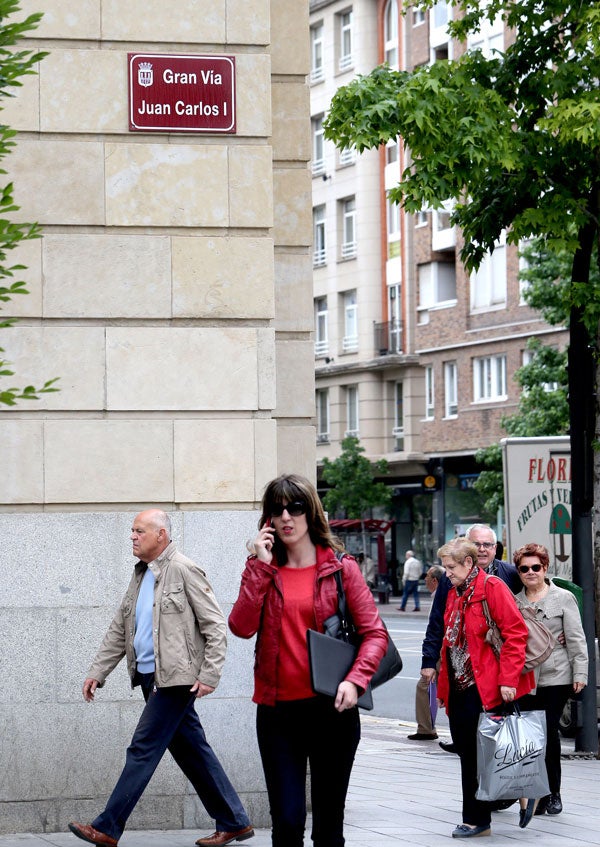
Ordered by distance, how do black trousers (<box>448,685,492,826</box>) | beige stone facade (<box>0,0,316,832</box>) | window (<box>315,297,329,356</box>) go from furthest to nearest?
window (<box>315,297,329,356</box>) → black trousers (<box>448,685,492,826</box>) → beige stone facade (<box>0,0,316,832</box>)

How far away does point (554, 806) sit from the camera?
988cm

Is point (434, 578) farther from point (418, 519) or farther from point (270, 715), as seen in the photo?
point (418, 519)

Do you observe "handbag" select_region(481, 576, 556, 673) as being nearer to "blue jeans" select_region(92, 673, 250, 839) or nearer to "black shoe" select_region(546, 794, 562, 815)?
"black shoe" select_region(546, 794, 562, 815)

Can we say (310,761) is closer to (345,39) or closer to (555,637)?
(555,637)

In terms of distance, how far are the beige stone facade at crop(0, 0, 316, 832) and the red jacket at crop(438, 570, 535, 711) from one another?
1.30 metres

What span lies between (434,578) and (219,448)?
22.1 ft

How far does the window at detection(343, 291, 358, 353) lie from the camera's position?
56.7 meters

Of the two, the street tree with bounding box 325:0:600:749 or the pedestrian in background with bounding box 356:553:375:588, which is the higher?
the street tree with bounding box 325:0:600:749

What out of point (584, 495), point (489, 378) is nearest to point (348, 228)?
point (489, 378)

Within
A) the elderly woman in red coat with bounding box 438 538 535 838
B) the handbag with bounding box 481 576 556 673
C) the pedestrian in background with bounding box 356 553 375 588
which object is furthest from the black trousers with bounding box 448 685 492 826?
the pedestrian in background with bounding box 356 553 375 588

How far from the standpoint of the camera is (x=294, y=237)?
31.9 feet

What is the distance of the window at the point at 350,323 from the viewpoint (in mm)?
56688

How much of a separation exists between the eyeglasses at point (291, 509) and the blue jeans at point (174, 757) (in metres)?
1.97

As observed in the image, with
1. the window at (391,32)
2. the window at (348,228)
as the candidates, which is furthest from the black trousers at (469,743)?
the window at (348,228)
